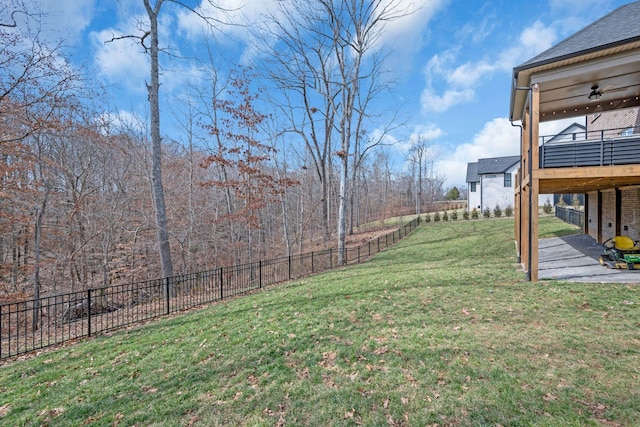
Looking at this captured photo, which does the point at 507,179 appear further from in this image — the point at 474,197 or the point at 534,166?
the point at 534,166

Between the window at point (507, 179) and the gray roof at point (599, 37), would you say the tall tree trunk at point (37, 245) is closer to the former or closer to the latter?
the gray roof at point (599, 37)

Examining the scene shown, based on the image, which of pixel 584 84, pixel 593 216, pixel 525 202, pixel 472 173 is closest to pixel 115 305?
pixel 525 202

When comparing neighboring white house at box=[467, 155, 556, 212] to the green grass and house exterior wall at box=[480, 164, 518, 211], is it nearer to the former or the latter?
house exterior wall at box=[480, 164, 518, 211]

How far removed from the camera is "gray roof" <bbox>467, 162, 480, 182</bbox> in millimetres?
33506

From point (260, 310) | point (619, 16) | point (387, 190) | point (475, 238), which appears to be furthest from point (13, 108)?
point (387, 190)

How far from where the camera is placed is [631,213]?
9.48 m

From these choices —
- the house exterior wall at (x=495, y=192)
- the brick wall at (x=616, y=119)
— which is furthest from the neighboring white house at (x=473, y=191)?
the brick wall at (x=616, y=119)

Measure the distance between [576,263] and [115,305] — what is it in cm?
1626

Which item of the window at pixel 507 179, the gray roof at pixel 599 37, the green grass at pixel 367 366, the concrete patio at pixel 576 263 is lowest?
the green grass at pixel 367 366

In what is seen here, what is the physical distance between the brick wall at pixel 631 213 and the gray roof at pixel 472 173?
80.6 feet

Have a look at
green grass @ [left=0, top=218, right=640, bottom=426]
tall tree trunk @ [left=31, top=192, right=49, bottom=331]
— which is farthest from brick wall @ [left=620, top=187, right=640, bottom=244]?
tall tree trunk @ [left=31, top=192, right=49, bottom=331]

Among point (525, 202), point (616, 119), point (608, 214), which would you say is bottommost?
point (608, 214)

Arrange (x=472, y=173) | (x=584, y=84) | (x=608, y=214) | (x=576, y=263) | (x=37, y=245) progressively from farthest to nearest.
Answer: (x=472, y=173)
(x=608, y=214)
(x=37, y=245)
(x=576, y=263)
(x=584, y=84)

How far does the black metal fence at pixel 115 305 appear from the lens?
5855mm
